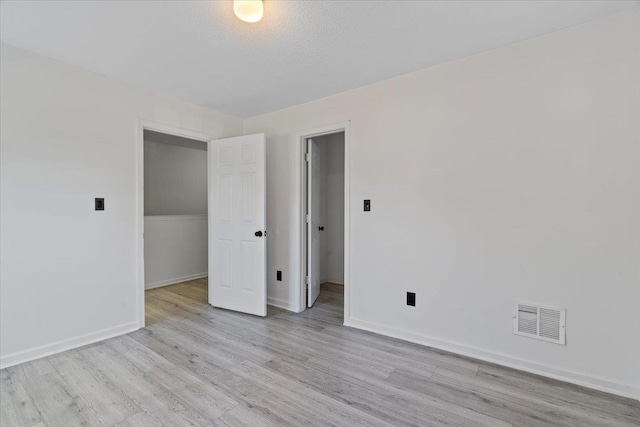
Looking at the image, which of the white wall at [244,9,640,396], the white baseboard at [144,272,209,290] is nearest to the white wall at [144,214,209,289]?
the white baseboard at [144,272,209,290]

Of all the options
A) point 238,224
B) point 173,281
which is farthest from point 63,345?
point 173,281

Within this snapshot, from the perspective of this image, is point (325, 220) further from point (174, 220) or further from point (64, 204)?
point (64, 204)

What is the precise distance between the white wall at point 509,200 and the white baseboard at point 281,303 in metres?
0.80

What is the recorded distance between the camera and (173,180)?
5.14m

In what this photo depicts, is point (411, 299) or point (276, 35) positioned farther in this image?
point (411, 299)

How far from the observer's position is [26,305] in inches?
88.4

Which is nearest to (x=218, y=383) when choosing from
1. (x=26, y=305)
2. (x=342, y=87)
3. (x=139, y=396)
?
(x=139, y=396)

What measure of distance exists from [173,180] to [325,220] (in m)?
2.80

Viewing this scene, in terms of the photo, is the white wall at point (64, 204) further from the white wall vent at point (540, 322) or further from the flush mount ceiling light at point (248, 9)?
the white wall vent at point (540, 322)

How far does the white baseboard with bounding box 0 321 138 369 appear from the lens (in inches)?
85.5

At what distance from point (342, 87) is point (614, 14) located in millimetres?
1950

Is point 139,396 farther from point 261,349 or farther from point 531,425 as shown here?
point 531,425

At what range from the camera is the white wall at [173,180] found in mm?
4848

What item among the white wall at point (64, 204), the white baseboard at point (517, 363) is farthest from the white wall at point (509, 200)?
the white wall at point (64, 204)
